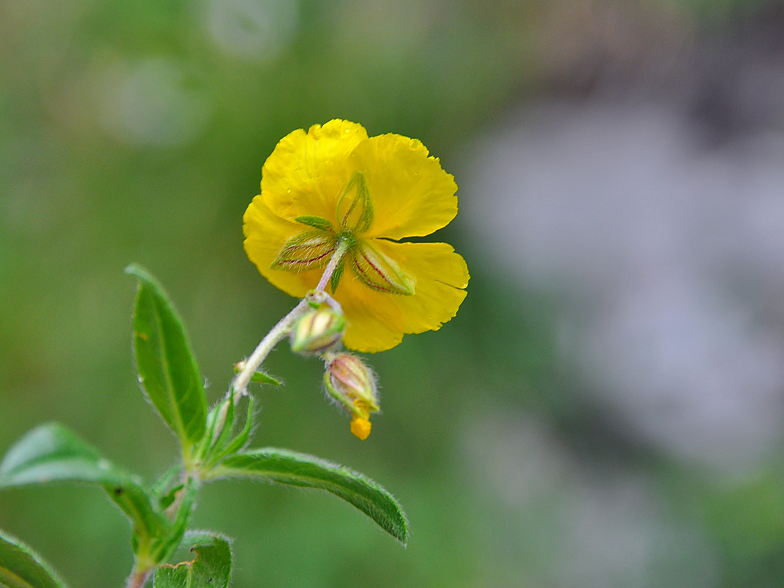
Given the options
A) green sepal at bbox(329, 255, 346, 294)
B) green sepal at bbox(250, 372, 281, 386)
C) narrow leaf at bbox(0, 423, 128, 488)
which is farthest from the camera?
green sepal at bbox(329, 255, 346, 294)

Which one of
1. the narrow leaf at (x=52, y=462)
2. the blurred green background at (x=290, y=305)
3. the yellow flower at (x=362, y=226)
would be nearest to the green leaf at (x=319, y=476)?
the narrow leaf at (x=52, y=462)

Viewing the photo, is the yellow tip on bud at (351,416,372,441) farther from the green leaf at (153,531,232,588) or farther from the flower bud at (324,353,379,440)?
the green leaf at (153,531,232,588)

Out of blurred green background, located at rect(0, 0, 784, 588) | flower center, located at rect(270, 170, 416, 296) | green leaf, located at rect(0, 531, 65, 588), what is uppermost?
blurred green background, located at rect(0, 0, 784, 588)

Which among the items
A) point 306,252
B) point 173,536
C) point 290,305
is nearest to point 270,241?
point 306,252

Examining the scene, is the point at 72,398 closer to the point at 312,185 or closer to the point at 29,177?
the point at 29,177

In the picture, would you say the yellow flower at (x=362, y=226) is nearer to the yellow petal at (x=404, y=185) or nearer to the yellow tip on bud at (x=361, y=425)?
the yellow petal at (x=404, y=185)

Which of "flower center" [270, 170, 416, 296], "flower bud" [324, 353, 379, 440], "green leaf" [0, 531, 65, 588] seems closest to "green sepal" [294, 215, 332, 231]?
"flower center" [270, 170, 416, 296]
